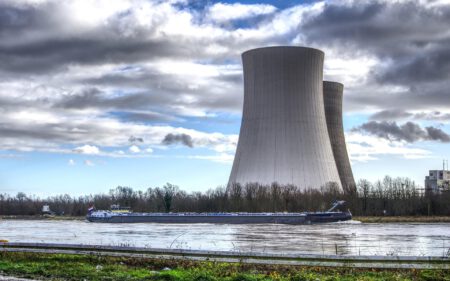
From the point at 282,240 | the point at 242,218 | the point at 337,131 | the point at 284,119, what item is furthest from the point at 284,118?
the point at 282,240

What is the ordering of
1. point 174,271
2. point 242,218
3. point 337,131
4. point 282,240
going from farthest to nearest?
point 337,131 < point 242,218 < point 282,240 < point 174,271

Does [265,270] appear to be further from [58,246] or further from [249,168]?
[249,168]

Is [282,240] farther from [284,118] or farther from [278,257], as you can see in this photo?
[284,118]

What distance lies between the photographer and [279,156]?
160 ft

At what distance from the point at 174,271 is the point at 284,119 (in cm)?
3731

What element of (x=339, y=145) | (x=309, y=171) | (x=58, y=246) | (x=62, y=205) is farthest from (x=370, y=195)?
(x=58, y=246)

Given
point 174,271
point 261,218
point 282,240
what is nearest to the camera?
point 174,271

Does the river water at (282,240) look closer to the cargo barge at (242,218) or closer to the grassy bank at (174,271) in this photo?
the grassy bank at (174,271)

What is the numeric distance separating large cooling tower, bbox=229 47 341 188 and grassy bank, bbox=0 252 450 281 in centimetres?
3516

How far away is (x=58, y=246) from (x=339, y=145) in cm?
4915

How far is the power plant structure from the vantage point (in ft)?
159

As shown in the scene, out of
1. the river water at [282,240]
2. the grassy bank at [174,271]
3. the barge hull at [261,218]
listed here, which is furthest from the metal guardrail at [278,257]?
the barge hull at [261,218]

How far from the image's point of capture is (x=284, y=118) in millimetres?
48250

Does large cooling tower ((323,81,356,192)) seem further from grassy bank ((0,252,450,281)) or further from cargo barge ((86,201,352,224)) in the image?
grassy bank ((0,252,450,281))
